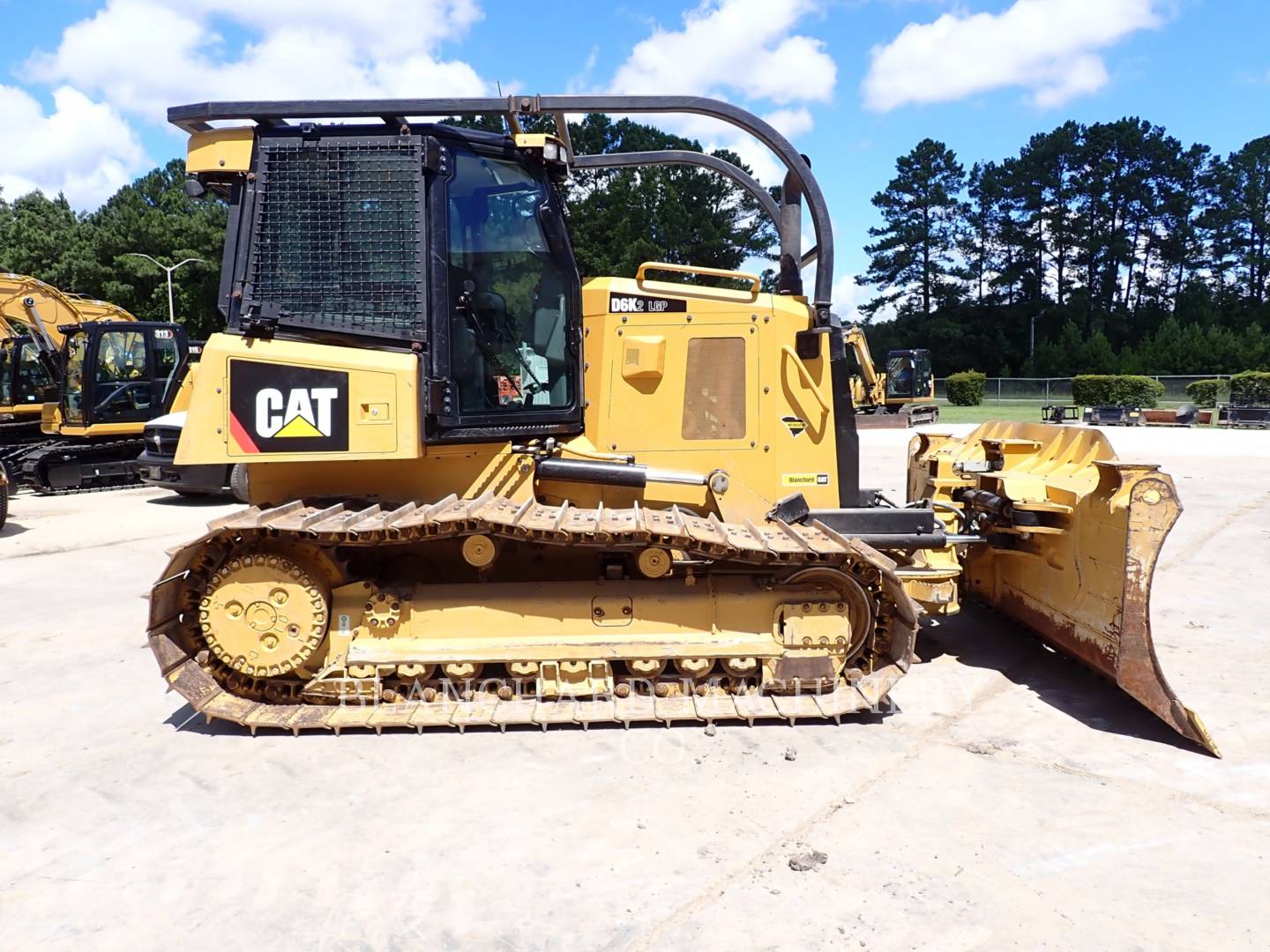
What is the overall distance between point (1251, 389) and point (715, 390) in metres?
39.0

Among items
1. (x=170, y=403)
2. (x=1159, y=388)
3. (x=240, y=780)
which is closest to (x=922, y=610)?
(x=240, y=780)

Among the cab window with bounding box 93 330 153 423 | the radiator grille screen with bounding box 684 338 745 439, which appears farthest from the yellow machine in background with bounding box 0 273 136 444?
the radiator grille screen with bounding box 684 338 745 439

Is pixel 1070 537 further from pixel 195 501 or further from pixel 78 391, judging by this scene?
pixel 78 391

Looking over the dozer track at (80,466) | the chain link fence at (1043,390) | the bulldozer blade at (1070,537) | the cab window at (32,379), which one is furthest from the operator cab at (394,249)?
the chain link fence at (1043,390)

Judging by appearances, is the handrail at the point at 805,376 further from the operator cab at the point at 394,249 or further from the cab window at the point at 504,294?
the operator cab at the point at 394,249

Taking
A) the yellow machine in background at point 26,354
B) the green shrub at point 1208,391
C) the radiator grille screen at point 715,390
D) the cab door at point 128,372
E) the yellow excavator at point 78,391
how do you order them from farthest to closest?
the green shrub at point 1208,391
the yellow machine in background at point 26,354
the cab door at point 128,372
the yellow excavator at point 78,391
the radiator grille screen at point 715,390

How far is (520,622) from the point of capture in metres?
4.93

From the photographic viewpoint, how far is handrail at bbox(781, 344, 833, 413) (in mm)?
5586

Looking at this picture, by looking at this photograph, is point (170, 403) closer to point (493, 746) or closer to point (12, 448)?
point (12, 448)

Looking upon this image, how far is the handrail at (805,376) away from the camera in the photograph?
5586mm

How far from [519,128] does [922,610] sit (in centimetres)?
380

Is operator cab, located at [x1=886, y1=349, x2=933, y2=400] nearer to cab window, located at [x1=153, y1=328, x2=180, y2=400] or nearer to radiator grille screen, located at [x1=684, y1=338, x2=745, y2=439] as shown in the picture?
cab window, located at [x1=153, y1=328, x2=180, y2=400]

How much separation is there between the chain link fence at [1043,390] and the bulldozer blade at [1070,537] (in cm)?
4136

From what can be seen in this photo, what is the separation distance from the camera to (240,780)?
427cm
